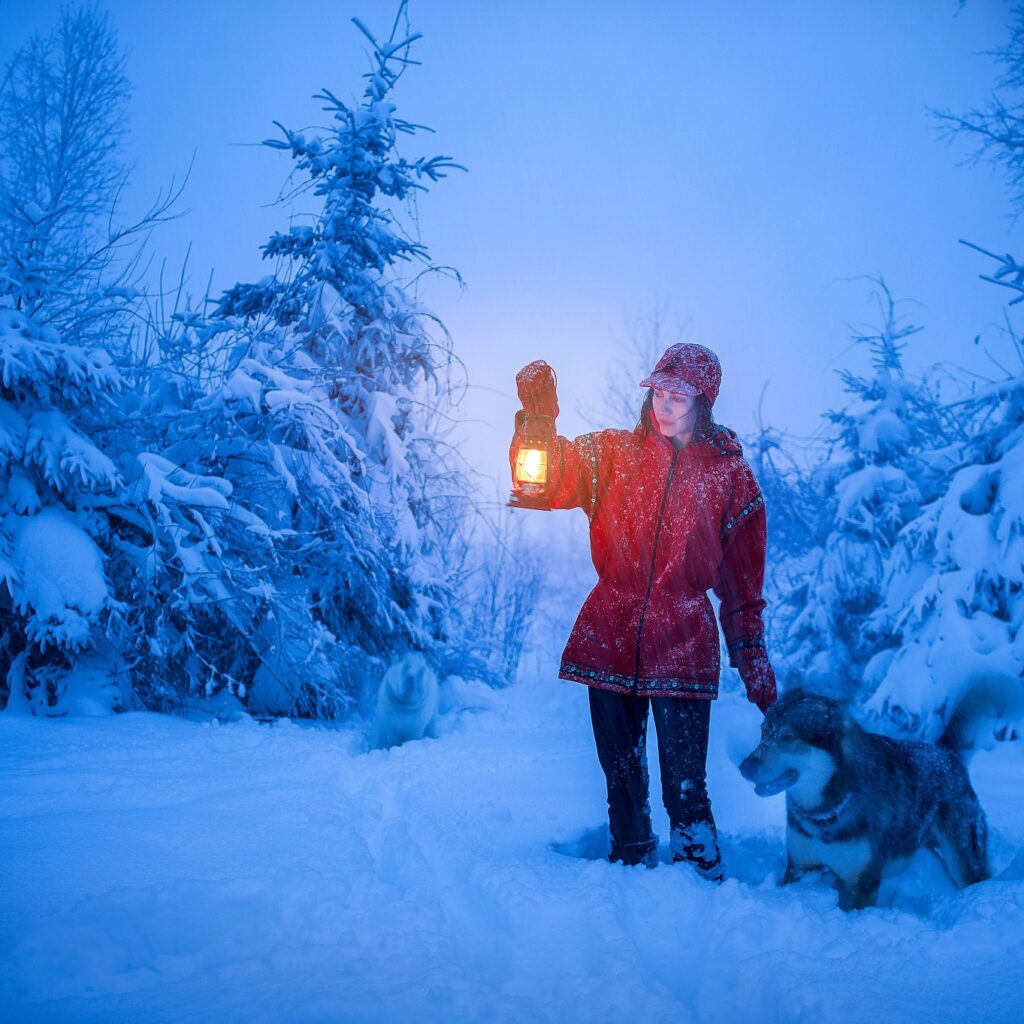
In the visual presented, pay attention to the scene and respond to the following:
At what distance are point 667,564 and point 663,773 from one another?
82cm

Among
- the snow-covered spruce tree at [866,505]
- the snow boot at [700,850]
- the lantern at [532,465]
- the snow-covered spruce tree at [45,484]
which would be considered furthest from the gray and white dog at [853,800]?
the snow-covered spruce tree at [866,505]

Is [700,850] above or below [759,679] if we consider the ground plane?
below

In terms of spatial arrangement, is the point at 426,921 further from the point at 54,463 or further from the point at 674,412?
the point at 54,463

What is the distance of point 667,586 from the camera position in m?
2.77

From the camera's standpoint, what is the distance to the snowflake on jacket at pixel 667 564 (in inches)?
107

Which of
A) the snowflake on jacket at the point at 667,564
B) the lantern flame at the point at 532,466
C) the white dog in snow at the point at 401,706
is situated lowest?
the white dog in snow at the point at 401,706

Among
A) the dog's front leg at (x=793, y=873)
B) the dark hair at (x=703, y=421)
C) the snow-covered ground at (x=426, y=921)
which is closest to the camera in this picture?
the snow-covered ground at (x=426, y=921)

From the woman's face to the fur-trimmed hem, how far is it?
3.22 ft

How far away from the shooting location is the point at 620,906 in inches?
89.7

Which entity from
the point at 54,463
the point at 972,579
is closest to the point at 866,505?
Answer: the point at 972,579

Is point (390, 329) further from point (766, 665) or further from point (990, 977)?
point (990, 977)

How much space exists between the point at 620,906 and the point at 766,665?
1.09m

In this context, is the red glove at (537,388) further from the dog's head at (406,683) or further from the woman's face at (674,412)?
the dog's head at (406,683)

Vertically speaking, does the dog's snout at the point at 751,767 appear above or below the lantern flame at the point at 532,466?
below
